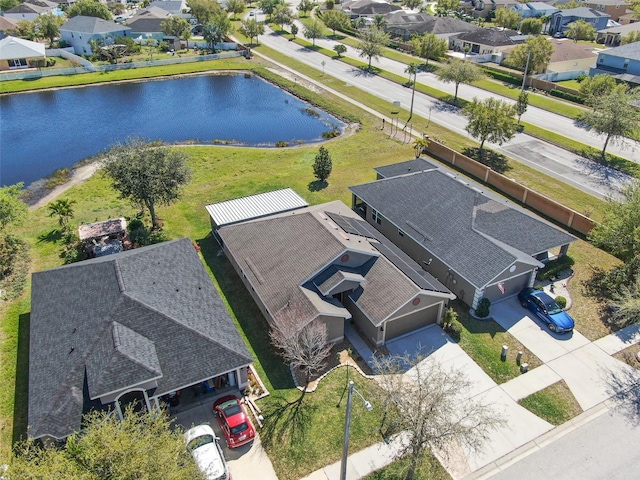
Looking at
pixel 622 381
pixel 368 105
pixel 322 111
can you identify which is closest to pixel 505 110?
pixel 368 105

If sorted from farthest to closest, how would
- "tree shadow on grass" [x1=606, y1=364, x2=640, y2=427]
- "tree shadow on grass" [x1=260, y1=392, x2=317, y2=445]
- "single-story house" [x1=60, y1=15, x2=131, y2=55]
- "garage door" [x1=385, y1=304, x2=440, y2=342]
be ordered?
"single-story house" [x1=60, y1=15, x2=131, y2=55] → "garage door" [x1=385, y1=304, x2=440, y2=342] → "tree shadow on grass" [x1=606, y1=364, x2=640, y2=427] → "tree shadow on grass" [x1=260, y1=392, x2=317, y2=445]

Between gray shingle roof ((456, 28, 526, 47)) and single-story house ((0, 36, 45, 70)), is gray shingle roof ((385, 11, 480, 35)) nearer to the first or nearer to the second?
gray shingle roof ((456, 28, 526, 47))

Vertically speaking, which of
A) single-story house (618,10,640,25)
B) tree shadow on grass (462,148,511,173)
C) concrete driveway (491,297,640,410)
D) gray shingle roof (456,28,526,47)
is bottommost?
concrete driveway (491,297,640,410)

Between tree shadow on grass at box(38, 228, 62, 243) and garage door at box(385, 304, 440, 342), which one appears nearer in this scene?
garage door at box(385, 304, 440, 342)

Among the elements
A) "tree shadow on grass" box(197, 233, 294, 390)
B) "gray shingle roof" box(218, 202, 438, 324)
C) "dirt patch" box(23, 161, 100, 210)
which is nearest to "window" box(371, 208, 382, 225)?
"gray shingle roof" box(218, 202, 438, 324)

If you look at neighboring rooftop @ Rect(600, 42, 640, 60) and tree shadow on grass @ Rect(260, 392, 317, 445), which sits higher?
neighboring rooftop @ Rect(600, 42, 640, 60)

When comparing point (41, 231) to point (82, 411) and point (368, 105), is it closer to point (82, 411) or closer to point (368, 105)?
point (82, 411)
